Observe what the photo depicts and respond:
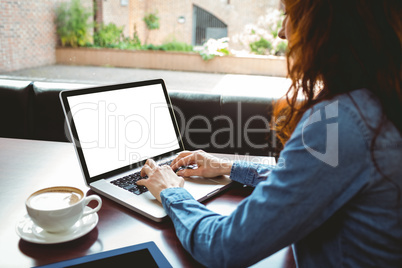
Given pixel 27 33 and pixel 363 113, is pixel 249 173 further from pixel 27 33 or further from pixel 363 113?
pixel 27 33

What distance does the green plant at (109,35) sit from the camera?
4.06 meters

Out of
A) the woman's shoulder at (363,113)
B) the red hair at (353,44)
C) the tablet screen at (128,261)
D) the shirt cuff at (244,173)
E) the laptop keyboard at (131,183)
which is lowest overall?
the tablet screen at (128,261)

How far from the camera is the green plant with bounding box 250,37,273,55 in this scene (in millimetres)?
3867

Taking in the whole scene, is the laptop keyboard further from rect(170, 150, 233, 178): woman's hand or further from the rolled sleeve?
the rolled sleeve

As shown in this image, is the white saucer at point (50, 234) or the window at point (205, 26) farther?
the window at point (205, 26)

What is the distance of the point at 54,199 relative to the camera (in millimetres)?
723

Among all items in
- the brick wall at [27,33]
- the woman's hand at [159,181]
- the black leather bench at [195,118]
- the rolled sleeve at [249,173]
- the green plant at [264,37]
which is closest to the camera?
the woman's hand at [159,181]

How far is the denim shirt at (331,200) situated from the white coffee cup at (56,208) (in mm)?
277

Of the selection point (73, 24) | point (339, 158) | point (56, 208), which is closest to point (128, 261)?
point (56, 208)

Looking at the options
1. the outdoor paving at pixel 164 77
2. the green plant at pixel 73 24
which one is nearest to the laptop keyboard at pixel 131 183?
the outdoor paving at pixel 164 77

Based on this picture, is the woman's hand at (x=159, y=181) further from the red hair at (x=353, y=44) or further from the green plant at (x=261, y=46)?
the green plant at (x=261, y=46)

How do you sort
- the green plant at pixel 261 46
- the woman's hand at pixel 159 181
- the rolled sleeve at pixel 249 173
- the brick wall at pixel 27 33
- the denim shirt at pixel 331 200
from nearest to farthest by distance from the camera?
the denim shirt at pixel 331 200 < the woman's hand at pixel 159 181 < the rolled sleeve at pixel 249 173 < the brick wall at pixel 27 33 < the green plant at pixel 261 46

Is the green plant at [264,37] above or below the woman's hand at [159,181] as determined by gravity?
above

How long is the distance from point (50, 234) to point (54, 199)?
0.24ft
